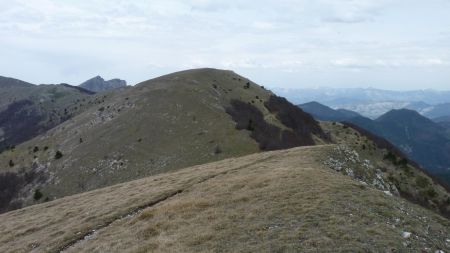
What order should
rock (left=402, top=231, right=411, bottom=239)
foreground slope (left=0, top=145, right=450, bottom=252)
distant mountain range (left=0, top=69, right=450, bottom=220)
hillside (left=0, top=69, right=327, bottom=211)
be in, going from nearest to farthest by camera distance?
1. rock (left=402, top=231, right=411, bottom=239)
2. foreground slope (left=0, top=145, right=450, bottom=252)
3. distant mountain range (left=0, top=69, right=450, bottom=220)
4. hillside (left=0, top=69, right=327, bottom=211)

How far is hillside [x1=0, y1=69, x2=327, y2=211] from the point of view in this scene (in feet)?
245

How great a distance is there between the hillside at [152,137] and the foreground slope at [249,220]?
111ft

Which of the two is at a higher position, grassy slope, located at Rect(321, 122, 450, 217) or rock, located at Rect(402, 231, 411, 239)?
rock, located at Rect(402, 231, 411, 239)

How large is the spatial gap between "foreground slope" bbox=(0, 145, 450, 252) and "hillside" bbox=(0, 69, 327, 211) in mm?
33847

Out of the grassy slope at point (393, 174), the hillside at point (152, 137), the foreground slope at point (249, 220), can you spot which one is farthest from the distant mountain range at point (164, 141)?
the foreground slope at point (249, 220)

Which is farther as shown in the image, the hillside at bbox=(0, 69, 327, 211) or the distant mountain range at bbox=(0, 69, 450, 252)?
the hillside at bbox=(0, 69, 327, 211)

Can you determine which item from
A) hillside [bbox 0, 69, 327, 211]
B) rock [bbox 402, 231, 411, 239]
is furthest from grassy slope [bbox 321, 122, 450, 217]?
rock [bbox 402, 231, 411, 239]

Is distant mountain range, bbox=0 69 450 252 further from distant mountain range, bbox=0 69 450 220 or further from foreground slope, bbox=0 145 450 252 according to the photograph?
distant mountain range, bbox=0 69 450 220

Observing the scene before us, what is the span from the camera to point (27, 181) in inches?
3307

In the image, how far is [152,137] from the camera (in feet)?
281

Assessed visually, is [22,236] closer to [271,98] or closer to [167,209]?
[167,209]

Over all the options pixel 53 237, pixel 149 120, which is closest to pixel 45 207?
pixel 53 237

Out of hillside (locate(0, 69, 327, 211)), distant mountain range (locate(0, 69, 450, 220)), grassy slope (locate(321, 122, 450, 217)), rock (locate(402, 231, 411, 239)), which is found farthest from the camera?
hillside (locate(0, 69, 327, 211))

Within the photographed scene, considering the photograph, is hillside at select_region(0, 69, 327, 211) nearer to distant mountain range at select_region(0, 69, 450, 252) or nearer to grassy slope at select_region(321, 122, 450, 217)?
distant mountain range at select_region(0, 69, 450, 252)
